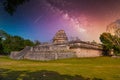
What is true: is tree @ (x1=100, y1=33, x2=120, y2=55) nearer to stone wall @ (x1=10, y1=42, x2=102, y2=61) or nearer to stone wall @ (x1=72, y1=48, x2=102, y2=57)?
stone wall @ (x1=72, y1=48, x2=102, y2=57)

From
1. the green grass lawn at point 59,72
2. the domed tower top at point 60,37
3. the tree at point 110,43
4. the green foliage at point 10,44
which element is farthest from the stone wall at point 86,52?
the green foliage at point 10,44

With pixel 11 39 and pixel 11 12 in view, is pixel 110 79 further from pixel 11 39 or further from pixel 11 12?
pixel 11 39

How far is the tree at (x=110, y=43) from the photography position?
205ft

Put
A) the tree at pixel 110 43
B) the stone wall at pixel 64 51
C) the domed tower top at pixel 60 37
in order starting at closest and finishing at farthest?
the stone wall at pixel 64 51, the tree at pixel 110 43, the domed tower top at pixel 60 37

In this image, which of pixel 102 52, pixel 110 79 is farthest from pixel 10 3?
pixel 102 52

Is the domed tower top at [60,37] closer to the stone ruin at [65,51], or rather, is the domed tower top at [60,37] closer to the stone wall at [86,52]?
the stone ruin at [65,51]

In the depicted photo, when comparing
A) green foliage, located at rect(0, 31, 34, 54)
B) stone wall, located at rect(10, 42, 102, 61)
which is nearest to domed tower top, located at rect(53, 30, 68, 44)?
stone wall, located at rect(10, 42, 102, 61)

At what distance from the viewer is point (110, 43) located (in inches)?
2557

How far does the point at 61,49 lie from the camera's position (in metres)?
55.4

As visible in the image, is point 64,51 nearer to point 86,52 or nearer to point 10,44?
point 86,52

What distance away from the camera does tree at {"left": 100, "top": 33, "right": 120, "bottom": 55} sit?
205ft

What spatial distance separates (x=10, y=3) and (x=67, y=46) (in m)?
41.8

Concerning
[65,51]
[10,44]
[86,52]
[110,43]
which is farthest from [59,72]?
[10,44]

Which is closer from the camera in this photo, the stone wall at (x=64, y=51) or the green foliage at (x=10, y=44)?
the stone wall at (x=64, y=51)
